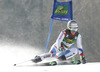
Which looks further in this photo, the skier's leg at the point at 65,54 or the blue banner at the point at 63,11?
the blue banner at the point at 63,11

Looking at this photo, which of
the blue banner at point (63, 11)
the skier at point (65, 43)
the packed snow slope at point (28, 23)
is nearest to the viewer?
the skier at point (65, 43)

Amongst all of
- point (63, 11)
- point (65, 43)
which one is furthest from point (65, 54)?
point (63, 11)

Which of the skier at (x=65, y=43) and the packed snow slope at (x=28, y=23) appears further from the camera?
the packed snow slope at (x=28, y=23)

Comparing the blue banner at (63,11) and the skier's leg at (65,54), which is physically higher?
the blue banner at (63,11)

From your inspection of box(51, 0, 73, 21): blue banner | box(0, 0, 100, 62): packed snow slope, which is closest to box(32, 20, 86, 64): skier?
box(51, 0, 73, 21): blue banner

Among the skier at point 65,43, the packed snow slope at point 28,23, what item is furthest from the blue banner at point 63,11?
the packed snow slope at point 28,23

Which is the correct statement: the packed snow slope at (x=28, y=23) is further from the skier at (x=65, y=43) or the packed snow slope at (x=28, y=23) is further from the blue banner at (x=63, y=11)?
the skier at (x=65, y=43)

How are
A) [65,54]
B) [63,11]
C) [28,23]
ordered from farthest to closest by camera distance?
[28,23]
[63,11]
[65,54]

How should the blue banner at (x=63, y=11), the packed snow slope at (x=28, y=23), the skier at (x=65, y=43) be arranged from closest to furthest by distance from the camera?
the skier at (x=65, y=43), the blue banner at (x=63, y=11), the packed snow slope at (x=28, y=23)

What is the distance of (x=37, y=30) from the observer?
8195 mm

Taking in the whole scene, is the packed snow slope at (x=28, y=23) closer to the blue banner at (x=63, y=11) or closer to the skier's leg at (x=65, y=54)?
the blue banner at (x=63, y=11)

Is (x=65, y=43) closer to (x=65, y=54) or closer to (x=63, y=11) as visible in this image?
(x=65, y=54)

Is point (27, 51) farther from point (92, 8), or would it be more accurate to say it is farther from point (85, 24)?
point (92, 8)

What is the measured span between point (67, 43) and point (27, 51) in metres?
4.33
